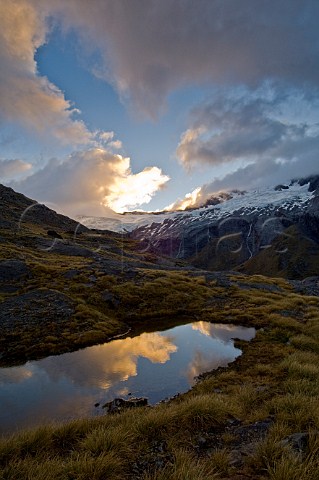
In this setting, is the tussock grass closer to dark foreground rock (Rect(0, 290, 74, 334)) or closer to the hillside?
the hillside

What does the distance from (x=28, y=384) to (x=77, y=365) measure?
11.4ft

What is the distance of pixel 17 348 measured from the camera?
76.5 feet

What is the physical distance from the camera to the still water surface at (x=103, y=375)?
1515 cm

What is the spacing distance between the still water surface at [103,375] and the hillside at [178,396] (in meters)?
1.43

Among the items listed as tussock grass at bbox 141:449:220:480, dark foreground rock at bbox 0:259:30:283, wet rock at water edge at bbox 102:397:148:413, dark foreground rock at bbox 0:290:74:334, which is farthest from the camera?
dark foreground rock at bbox 0:259:30:283

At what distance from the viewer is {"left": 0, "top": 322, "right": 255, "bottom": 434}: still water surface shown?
49.7ft

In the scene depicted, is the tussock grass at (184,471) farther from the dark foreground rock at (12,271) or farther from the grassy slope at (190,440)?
the dark foreground rock at (12,271)

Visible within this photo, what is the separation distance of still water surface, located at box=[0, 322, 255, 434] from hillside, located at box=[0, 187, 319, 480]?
4.71ft

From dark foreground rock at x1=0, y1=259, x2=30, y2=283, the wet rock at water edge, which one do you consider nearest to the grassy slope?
the wet rock at water edge

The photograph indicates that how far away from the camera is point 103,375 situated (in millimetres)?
19109

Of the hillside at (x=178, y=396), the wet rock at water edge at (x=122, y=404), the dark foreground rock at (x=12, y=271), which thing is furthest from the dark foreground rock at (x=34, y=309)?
the wet rock at water edge at (x=122, y=404)

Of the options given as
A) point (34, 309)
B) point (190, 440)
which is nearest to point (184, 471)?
point (190, 440)

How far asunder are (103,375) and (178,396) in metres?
5.11

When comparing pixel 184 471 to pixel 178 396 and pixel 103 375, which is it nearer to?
pixel 178 396
